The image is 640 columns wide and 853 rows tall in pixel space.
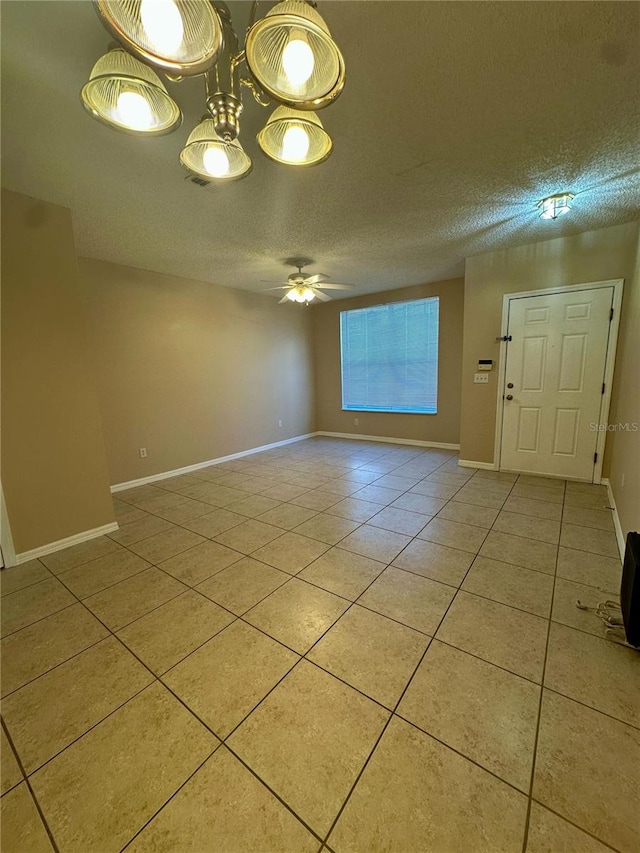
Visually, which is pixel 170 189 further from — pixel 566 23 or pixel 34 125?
pixel 566 23

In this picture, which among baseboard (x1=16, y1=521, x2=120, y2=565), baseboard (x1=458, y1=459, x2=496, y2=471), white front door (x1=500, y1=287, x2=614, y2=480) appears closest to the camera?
baseboard (x1=16, y1=521, x2=120, y2=565)

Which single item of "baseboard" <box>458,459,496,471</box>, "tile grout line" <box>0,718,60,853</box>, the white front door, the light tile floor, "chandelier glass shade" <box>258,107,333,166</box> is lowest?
"tile grout line" <box>0,718,60,853</box>

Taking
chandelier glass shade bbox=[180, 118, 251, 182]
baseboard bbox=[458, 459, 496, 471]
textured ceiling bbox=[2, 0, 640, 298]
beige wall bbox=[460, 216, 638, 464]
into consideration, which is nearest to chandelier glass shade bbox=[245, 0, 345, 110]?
textured ceiling bbox=[2, 0, 640, 298]

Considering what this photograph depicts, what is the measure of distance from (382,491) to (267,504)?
124 cm

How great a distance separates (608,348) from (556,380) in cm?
51

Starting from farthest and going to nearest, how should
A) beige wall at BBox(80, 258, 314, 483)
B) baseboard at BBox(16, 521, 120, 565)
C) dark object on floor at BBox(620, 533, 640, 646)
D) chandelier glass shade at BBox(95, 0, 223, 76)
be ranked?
1. beige wall at BBox(80, 258, 314, 483)
2. baseboard at BBox(16, 521, 120, 565)
3. dark object on floor at BBox(620, 533, 640, 646)
4. chandelier glass shade at BBox(95, 0, 223, 76)

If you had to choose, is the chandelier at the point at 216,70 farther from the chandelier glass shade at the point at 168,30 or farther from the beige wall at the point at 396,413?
the beige wall at the point at 396,413

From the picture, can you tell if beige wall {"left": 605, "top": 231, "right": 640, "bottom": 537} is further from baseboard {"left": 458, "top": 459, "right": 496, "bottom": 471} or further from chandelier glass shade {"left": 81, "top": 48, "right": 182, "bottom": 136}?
chandelier glass shade {"left": 81, "top": 48, "right": 182, "bottom": 136}

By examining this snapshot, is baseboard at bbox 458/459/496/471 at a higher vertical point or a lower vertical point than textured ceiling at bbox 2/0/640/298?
lower

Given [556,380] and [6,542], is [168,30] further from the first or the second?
[556,380]

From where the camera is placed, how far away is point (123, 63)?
1178 millimetres

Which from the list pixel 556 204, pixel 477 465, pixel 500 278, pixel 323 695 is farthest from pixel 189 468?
pixel 556 204

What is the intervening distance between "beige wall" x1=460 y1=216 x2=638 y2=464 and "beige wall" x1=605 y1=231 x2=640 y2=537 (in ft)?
0.73

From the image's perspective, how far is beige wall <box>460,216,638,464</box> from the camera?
10.3 ft
